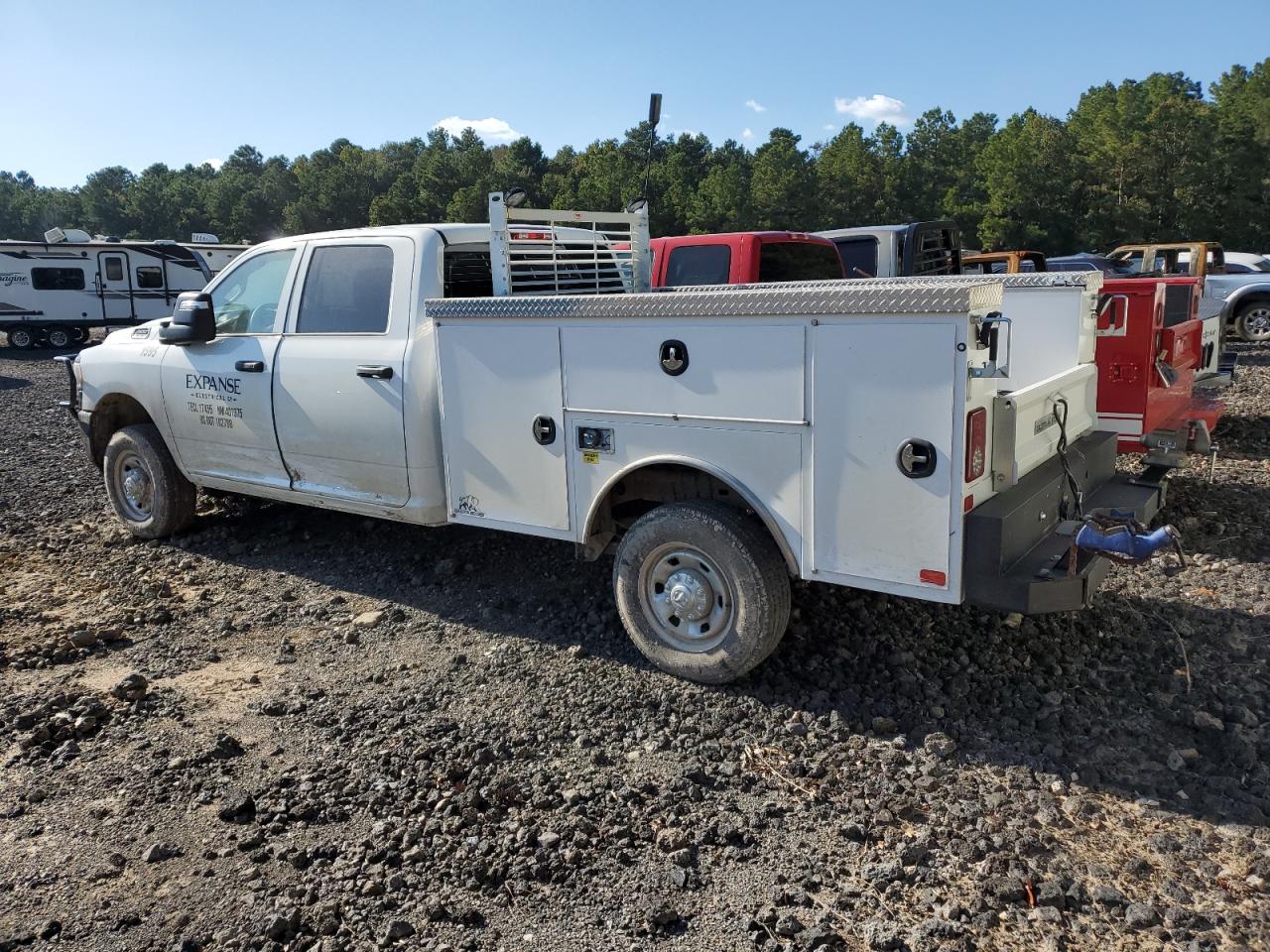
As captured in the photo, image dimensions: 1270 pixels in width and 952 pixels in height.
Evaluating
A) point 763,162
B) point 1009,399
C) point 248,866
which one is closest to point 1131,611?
point 1009,399

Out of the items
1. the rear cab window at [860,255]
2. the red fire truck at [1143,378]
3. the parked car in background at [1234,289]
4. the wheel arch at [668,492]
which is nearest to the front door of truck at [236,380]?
the wheel arch at [668,492]

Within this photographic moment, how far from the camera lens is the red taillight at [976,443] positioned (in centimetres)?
360

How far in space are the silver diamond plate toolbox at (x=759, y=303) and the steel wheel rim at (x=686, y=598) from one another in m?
1.02

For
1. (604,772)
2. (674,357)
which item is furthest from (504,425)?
(604,772)

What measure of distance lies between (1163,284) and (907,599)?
3135 mm

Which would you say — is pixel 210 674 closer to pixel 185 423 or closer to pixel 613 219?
pixel 185 423

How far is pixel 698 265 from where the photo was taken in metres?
8.77

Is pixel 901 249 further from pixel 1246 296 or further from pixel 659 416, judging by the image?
pixel 1246 296

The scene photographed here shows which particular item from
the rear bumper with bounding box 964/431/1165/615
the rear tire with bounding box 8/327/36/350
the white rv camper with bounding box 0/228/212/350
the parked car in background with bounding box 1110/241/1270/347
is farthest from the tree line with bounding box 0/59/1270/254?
the rear bumper with bounding box 964/431/1165/615

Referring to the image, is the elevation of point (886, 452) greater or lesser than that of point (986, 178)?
lesser

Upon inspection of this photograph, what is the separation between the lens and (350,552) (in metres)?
6.50

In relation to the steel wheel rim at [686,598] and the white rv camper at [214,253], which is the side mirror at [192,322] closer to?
the steel wheel rim at [686,598]

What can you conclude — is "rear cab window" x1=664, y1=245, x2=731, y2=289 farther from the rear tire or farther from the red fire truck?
the rear tire

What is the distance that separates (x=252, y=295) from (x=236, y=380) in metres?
0.54
